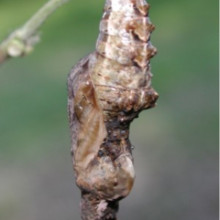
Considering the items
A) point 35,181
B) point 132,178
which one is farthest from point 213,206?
point 132,178

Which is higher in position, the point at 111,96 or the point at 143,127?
the point at 143,127

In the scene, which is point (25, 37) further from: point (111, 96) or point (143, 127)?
point (143, 127)

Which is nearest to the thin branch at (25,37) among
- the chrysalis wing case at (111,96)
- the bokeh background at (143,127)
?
the chrysalis wing case at (111,96)

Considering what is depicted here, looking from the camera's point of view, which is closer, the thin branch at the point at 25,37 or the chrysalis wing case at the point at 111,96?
the thin branch at the point at 25,37

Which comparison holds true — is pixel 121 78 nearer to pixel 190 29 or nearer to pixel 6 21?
pixel 190 29

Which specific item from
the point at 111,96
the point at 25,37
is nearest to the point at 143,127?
the point at 111,96

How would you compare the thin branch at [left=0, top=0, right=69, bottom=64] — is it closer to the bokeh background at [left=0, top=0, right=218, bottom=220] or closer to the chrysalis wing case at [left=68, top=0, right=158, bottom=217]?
the chrysalis wing case at [left=68, top=0, right=158, bottom=217]

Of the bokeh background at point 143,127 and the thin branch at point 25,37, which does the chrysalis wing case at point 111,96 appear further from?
the bokeh background at point 143,127
